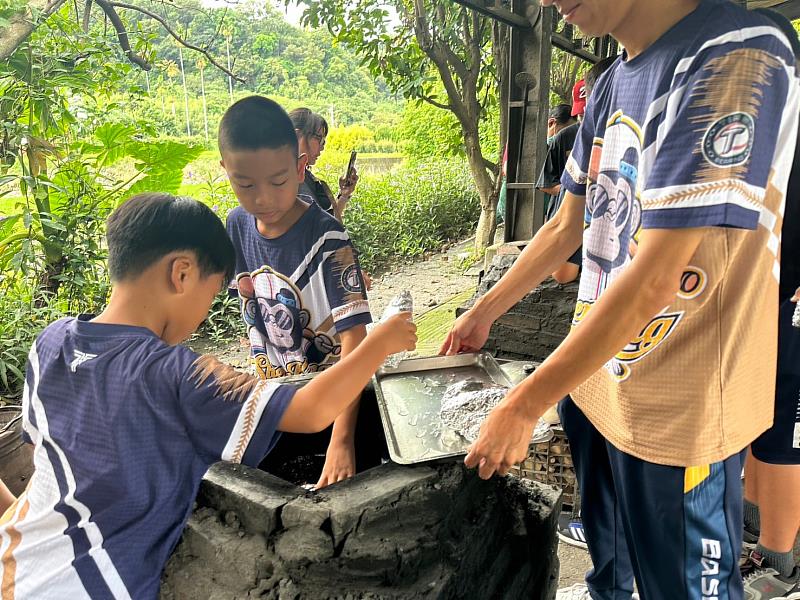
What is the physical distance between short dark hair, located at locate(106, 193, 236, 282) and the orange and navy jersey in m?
0.86

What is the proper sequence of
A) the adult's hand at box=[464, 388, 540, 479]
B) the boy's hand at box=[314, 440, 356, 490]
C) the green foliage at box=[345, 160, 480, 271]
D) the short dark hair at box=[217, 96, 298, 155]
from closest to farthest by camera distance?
the adult's hand at box=[464, 388, 540, 479] < the boy's hand at box=[314, 440, 356, 490] < the short dark hair at box=[217, 96, 298, 155] < the green foliage at box=[345, 160, 480, 271]

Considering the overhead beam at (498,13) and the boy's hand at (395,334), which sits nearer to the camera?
the boy's hand at (395,334)

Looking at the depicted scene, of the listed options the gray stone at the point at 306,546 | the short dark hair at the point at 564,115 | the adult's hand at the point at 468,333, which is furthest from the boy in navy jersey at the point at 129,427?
the short dark hair at the point at 564,115

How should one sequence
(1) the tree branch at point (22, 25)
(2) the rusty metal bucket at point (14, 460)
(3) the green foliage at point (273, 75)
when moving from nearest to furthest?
(2) the rusty metal bucket at point (14, 460), (1) the tree branch at point (22, 25), (3) the green foliage at point (273, 75)

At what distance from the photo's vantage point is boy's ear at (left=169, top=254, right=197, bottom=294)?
1.18 meters

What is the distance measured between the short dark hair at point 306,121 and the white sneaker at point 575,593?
7.66 feet

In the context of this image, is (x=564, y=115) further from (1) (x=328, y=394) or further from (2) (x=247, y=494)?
(2) (x=247, y=494)

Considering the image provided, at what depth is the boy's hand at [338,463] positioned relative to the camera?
4.73 ft

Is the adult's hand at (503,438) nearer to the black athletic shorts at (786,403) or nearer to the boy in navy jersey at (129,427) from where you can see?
the boy in navy jersey at (129,427)

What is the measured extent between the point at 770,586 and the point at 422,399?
1.44 meters

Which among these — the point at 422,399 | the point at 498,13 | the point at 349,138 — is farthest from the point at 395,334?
the point at 349,138

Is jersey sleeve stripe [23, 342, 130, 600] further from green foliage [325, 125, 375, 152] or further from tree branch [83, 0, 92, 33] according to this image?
green foliage [325, 125, 375, 152]

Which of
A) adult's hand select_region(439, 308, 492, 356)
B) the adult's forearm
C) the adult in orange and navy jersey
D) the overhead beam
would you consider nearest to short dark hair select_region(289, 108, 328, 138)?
the overhead beam

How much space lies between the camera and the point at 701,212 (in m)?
1.03
